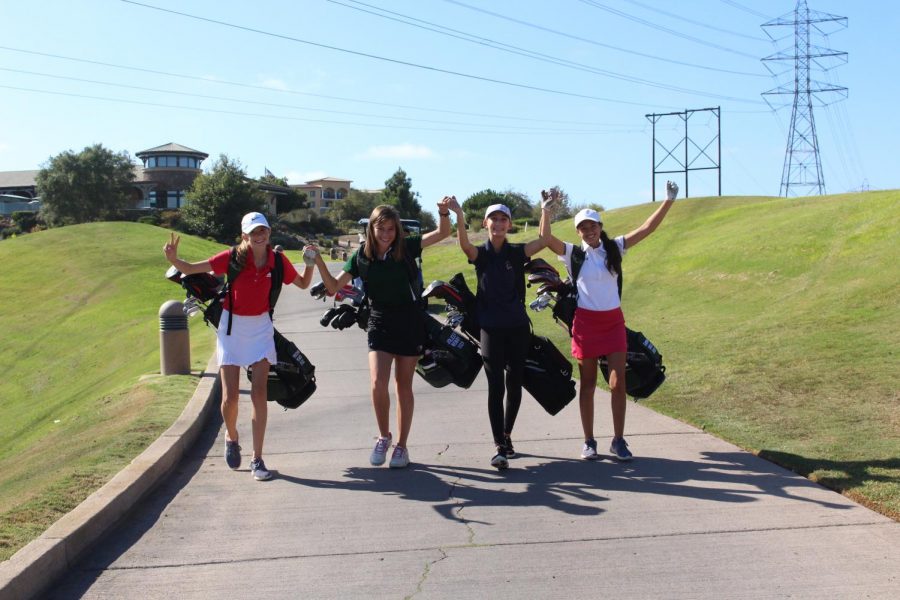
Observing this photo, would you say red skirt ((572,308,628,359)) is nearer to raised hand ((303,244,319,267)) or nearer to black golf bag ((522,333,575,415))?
black golf bag ((522,333,575,415))

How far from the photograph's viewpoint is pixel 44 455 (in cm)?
918

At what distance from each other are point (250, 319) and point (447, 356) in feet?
4.86

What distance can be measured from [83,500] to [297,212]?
80.9 metres

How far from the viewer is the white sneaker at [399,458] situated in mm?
6676

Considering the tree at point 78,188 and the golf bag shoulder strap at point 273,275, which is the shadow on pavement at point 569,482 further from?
the tree at point 78,188

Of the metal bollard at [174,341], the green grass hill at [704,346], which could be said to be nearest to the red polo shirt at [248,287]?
the green grass hill at [704,346]

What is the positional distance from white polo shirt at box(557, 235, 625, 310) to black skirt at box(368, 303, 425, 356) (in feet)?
3.84

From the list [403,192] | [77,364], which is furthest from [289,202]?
[77,364]

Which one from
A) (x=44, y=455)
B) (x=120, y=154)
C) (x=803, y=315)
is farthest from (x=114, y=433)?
(x=120, y=154)

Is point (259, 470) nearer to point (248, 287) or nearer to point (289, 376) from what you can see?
point (289, 376)

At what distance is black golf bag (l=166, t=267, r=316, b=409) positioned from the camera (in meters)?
6.98

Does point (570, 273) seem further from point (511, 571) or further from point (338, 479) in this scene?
point (511, 571)

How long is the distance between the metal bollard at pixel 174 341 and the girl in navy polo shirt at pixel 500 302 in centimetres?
572

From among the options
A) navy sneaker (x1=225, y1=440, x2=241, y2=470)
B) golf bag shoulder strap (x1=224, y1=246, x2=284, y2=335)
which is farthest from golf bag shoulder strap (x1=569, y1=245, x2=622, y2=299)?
navy sneaker (x1=225, y1=440, x2=241, y2=470)
